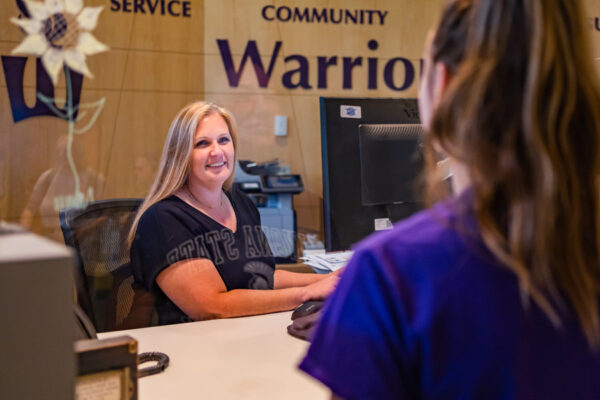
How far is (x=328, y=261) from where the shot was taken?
6.76ft

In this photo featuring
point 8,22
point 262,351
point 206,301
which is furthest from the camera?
point 8,22

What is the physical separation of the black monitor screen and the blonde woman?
302 millimetres

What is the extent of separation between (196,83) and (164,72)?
216 mm

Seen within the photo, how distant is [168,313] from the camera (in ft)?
6.03

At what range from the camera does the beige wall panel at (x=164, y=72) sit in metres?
3.79

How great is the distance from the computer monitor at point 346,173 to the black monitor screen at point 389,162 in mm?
15

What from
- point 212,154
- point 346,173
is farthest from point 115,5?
point 346,173

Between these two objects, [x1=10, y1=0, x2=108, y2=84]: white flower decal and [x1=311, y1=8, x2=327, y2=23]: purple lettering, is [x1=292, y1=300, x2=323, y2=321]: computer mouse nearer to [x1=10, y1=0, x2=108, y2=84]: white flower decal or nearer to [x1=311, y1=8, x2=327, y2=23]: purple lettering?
[x1=10, y1=0, x2=108, y2=84]: white flower decal

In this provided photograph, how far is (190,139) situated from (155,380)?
1027mm

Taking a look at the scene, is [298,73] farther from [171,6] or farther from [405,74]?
[171,6]

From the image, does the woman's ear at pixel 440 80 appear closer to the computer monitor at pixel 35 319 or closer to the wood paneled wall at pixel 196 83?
the computer monitor at pixel 35 319

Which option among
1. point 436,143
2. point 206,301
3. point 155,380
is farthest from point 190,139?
point 436,143

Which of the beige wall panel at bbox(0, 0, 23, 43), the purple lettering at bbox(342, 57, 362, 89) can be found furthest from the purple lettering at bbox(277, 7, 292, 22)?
the beige wall panel at bbox(0, 0, 23, 43)

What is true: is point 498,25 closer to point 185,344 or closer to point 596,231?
point 596,231
